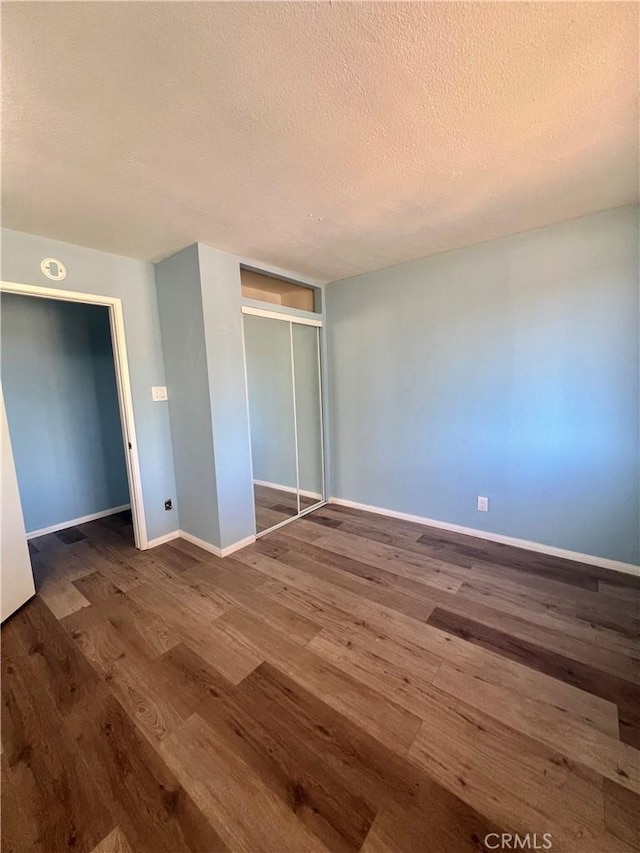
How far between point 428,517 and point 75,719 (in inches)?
113

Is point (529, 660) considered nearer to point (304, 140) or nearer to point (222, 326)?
point (304, 140)

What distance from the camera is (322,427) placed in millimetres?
3861

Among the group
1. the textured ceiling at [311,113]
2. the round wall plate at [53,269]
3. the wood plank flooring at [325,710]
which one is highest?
the textured ceiling at [311,113]

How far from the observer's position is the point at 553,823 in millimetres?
1046

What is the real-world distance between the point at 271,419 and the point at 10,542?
214 centimetres

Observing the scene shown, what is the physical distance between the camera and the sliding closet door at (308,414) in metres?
3.57

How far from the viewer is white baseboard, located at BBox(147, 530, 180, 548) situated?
2.95m

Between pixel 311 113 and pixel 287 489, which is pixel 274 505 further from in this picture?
pixel 311 113

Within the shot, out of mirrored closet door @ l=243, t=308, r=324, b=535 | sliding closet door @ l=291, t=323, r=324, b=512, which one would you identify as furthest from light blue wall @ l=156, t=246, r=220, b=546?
sliding closet door @ l=291, t=323, r=324, b=512

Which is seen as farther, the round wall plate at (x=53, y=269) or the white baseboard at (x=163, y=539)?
the white baseboard at (x=163, y=539)

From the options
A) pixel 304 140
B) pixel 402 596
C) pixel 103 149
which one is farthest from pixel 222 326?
pixel 402 596

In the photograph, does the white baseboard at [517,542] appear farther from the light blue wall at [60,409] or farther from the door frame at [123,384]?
the light blue wall at [60,409]

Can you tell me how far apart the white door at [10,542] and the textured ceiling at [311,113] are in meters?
1.54

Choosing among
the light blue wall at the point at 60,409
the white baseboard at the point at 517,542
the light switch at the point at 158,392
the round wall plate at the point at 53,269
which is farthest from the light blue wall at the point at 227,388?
the light blue wall at the point at 60,409
